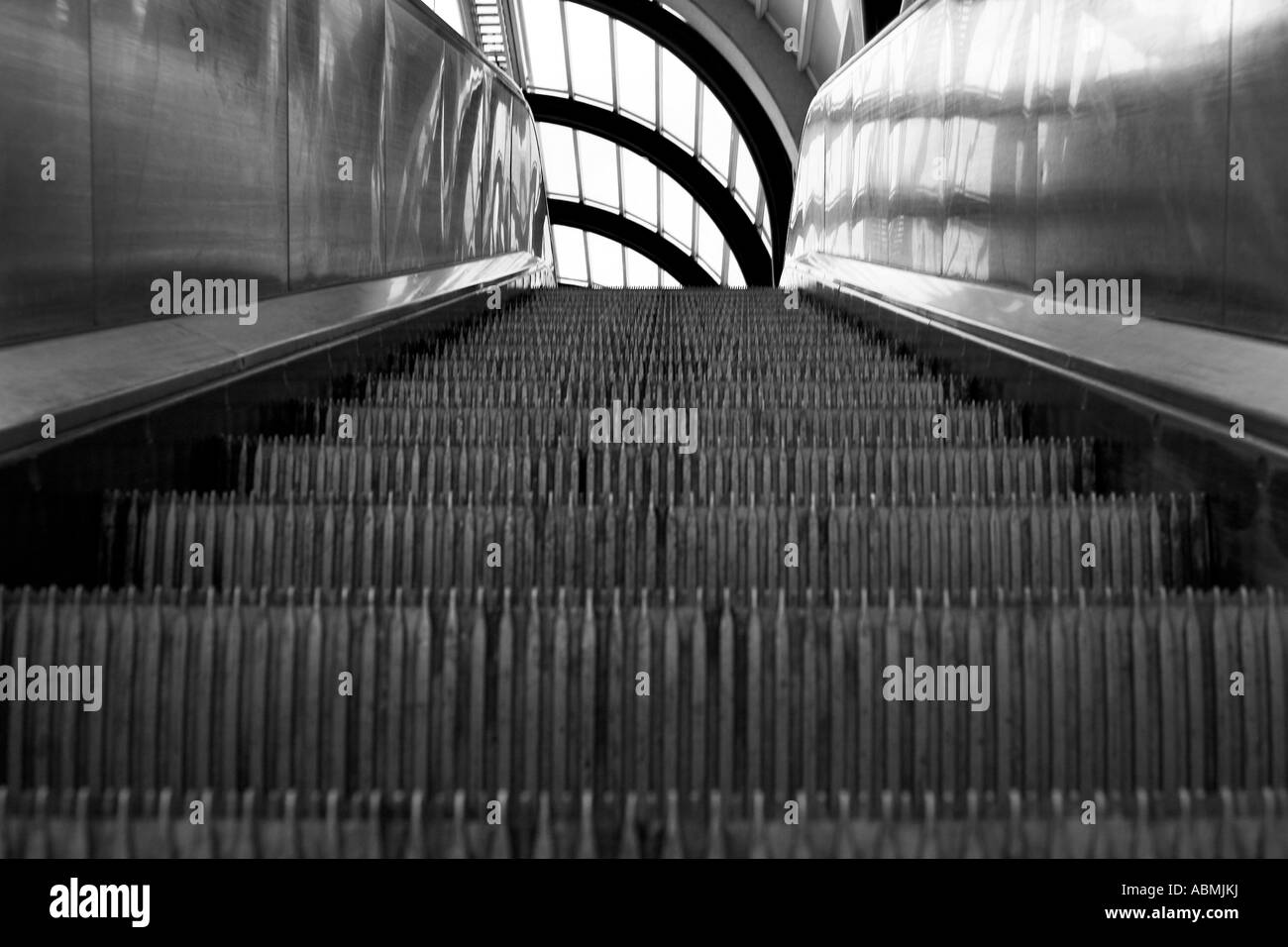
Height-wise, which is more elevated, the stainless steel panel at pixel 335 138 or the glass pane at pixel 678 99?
the glass pane at pixel 678 99

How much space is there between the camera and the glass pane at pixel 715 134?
29297 millimetres

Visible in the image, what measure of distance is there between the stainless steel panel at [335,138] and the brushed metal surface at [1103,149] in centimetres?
327

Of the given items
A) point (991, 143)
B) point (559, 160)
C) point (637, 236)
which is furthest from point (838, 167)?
point (637, 236)

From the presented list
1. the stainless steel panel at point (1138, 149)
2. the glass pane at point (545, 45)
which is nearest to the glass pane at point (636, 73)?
the glass pane at point (545, 45)

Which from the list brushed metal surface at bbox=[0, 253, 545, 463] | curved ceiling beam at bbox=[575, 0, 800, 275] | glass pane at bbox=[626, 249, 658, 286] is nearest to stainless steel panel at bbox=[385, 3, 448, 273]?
brushed metal surface at bbox=[0, 253, 545, 463]

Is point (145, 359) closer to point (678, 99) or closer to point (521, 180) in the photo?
point (521, 180)

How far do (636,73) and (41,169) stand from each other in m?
27.6

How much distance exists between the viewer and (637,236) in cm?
3634

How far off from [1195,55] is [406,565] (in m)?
2.86

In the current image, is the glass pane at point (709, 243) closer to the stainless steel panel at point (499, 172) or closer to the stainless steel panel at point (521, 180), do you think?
the stainless steel panel at point (521, 180)

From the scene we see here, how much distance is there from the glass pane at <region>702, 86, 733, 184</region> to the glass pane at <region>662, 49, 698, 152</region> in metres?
0.32

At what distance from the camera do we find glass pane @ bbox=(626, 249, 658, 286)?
1529 inches

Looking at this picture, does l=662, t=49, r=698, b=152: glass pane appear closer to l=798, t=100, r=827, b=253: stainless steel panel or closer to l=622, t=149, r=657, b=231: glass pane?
l=622, t=149, r=657, b=231: glass pane

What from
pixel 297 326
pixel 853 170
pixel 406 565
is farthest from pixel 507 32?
pixel 406 565
